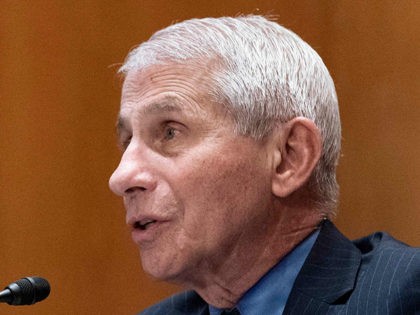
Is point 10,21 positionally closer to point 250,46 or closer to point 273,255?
point 250,46

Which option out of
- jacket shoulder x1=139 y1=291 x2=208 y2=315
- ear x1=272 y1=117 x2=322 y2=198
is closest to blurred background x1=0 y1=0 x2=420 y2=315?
jacket shoulder x1=139 y1=291 x2=208 y2=315

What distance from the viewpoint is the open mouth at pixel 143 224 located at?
5.93 feet

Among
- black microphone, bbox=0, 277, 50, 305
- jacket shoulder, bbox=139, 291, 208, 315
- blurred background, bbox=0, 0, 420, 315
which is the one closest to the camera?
black microphone, bbox=0, 277, 50, 305

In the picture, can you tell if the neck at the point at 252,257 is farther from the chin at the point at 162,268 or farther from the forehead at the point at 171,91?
the forehead at the point at 171,91

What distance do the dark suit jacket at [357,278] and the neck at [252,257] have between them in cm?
5

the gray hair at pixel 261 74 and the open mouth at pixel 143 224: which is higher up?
the gray hair at pixel 261 74

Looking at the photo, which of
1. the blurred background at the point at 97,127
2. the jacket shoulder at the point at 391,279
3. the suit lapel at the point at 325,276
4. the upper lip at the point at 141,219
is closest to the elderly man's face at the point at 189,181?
the upper lip at the point at 141,219

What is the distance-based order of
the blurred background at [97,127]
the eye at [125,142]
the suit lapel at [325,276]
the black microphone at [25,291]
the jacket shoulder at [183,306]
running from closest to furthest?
the black microphone at [25,291] → the suit lapel at [325,276] → the eye at [125,142] → the jacket shoulder at [183,306] → the blurred background at [97,127]

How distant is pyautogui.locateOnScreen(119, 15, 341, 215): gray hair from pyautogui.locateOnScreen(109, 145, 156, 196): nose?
183 millimetres

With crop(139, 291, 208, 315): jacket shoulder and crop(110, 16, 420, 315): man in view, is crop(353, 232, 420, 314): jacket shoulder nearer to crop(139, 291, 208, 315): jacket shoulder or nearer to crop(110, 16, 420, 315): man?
crop(110, 16, 420, 315): man

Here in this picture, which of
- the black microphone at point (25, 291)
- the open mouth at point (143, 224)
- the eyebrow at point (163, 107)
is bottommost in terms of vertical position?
the black microphone at point (25, 291)

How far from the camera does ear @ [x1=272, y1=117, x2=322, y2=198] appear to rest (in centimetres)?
184

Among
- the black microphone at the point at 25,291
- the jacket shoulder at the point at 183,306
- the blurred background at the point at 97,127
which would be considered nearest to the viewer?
the black microphone at the point at 25,291

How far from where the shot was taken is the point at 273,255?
1870 mm
